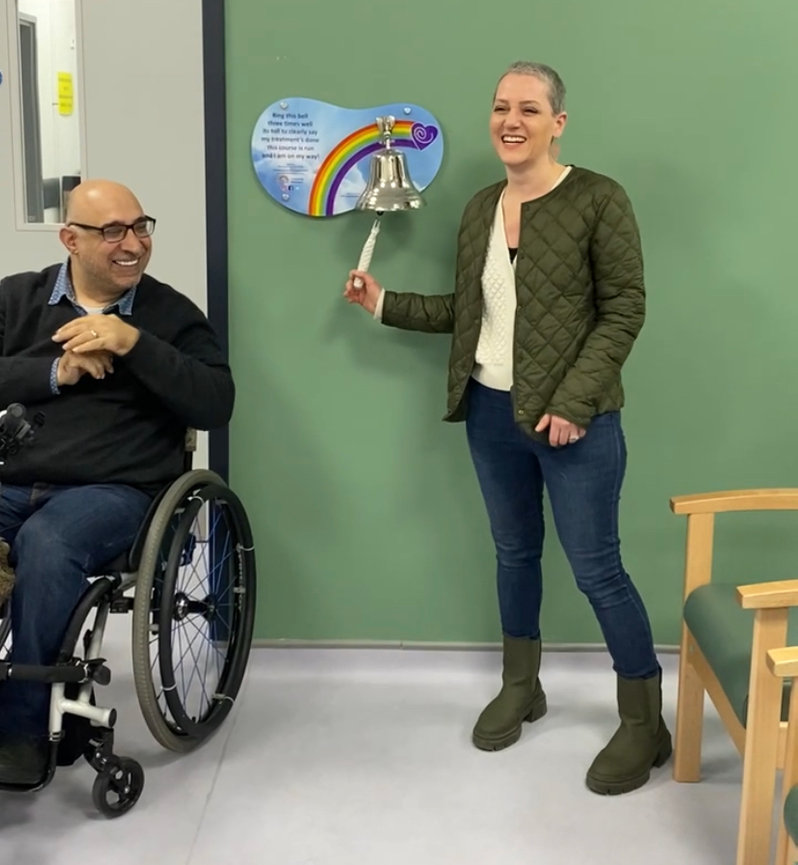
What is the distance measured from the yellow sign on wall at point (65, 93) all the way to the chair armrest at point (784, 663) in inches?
79.0

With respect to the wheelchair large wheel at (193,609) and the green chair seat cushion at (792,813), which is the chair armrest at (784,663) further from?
the wheelchair large wheel at (193,609)

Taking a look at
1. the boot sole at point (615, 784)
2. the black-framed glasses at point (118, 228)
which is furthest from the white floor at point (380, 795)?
the black-framed glasses at point (118, 228)

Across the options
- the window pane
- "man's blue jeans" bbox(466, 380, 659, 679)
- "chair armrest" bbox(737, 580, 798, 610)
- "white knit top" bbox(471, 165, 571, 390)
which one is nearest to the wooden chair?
"chair armrest" bbox(737, 580, 798, 610)

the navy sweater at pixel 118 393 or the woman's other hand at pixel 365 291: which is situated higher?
the woman's other hand at pixel 365 291

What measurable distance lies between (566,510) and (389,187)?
77 cm

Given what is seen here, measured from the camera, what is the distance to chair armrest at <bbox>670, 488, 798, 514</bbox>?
1.94 m

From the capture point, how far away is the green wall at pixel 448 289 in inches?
86.4

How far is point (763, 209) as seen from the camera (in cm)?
225

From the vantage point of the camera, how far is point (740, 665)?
1.67m

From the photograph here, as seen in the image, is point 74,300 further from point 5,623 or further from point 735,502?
point 735,502

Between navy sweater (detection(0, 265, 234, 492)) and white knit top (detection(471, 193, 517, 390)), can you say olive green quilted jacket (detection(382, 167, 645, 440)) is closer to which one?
white knit top (detection(471, 193, 517, 390))

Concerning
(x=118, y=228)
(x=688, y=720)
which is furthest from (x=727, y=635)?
(x=118, y=228)

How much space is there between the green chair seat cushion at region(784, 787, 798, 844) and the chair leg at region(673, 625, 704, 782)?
1.98ft

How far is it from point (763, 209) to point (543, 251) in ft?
2.26
